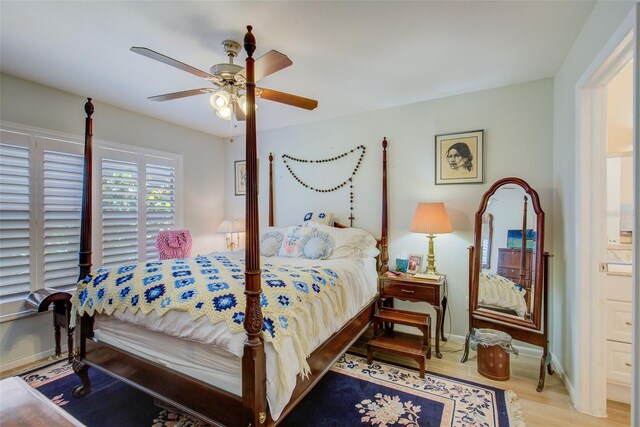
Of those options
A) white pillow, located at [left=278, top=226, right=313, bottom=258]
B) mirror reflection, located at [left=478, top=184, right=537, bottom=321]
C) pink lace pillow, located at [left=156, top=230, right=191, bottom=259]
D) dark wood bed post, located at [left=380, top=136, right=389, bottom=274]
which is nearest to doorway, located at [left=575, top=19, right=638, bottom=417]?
mirror reflection, located at [left=478, top=184, right=537, bottom=321]

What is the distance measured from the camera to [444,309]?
309 cm

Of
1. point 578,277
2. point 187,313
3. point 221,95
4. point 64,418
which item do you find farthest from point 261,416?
point 578,277

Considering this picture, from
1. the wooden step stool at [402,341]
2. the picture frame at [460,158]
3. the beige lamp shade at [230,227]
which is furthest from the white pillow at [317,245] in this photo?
the beige lamp shade at [230,227]

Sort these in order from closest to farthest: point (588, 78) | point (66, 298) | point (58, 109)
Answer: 1. point (588, 78)
2. point (66, 298)
3. point (58, 109)

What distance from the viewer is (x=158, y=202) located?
378 cm

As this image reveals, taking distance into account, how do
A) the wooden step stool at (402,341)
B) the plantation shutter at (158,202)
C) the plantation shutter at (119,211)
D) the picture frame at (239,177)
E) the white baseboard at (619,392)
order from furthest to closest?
the picture frame at (239,177) < the plantation shutter at (158,202) < the plantation shutter at (119,211) < the wooden step stool at (402,341) < the white baseboard at (619,392)

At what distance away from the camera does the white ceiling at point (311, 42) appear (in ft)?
5.82

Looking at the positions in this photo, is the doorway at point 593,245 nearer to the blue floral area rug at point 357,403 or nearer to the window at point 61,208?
the blue floral area rug at point 357,403

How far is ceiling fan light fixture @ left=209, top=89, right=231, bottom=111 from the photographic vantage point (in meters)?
2.06

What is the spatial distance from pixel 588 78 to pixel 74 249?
14.9 ft

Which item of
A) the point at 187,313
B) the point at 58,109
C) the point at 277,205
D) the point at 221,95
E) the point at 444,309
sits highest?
the point at 58,109

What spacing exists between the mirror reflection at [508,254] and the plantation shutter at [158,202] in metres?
3.74

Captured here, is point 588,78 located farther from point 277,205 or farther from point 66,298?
point 66,298

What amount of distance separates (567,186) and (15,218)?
15.4ft
